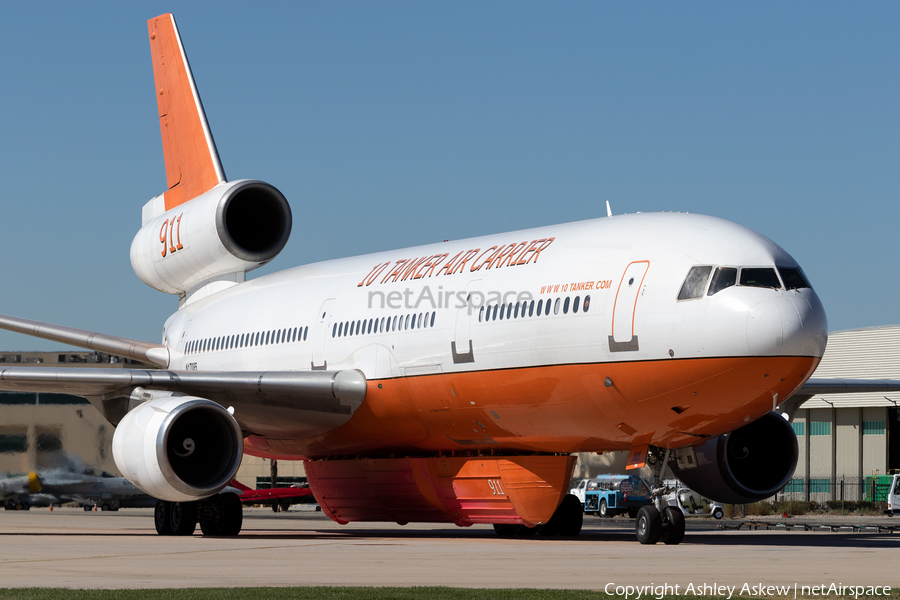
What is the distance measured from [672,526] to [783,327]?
10.9 feet

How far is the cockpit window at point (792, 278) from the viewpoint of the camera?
51.9 ft

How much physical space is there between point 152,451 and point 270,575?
265 inches

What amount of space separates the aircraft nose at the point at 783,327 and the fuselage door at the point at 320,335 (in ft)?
29.5

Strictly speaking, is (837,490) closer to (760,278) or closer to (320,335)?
(320,335)

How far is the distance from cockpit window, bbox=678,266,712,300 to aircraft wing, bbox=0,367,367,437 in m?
6.83

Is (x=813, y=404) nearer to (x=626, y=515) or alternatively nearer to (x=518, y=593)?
(x=626, y=515)

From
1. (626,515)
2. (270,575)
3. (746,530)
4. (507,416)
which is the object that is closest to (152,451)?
(507,416)

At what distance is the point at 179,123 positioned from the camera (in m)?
29.7

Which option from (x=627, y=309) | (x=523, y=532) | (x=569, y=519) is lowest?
(x=523, y=532)

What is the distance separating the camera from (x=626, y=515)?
38562 millimetres

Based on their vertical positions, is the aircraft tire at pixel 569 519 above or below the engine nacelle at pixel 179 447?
below

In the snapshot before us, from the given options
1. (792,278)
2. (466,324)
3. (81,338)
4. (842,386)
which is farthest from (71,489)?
(792,278)

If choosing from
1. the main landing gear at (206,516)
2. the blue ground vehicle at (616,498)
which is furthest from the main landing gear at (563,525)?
the blue ground vehicle at (616,498)

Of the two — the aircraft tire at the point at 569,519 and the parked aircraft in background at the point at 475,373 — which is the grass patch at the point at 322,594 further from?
the aircraft tire at the point at 569,519
